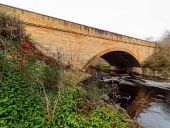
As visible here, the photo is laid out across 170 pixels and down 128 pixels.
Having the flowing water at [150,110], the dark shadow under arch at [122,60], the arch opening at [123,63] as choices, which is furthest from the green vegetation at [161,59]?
the flowing water at [150,110]

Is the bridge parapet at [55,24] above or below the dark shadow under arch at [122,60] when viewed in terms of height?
above

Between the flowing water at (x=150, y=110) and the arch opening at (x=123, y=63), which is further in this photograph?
the arch opening at (x=123, y=63)

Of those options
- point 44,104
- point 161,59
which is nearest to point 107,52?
point 161,59

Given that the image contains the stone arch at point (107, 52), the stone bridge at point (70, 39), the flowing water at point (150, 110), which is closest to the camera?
the flowing water at point (150, 110)

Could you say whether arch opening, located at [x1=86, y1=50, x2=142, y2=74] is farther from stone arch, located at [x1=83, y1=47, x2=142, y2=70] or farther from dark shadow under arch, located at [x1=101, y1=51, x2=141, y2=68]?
stone arch, located at [x1=83, y1=47, x2=142, y2=70]

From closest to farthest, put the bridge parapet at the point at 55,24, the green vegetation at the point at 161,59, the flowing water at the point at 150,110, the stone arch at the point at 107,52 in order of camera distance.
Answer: the flowing water at the point at 150,110 → the bridge parapet at the point at 55,24 → the stone arch at the point at 107,52 → the green vegetation at the point at 161,59

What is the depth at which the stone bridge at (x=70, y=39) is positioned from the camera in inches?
590

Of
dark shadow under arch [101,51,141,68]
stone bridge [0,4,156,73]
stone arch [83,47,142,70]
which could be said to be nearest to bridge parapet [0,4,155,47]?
stone bridge [0,4,156,73]

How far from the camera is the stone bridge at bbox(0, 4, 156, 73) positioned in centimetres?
1498

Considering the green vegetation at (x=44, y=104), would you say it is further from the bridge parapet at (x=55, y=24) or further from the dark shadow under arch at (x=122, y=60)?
the dark shadow under arch at (x=122, y=60)

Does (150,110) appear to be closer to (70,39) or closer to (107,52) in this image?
(70,39)

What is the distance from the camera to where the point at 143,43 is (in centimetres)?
3000

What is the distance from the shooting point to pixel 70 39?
1788cm

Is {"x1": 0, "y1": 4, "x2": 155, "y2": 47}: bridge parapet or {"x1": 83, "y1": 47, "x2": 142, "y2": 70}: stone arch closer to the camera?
{"x1": 0, "y1": 4, "x2": 155, "y2": 47}: bridge parapet
